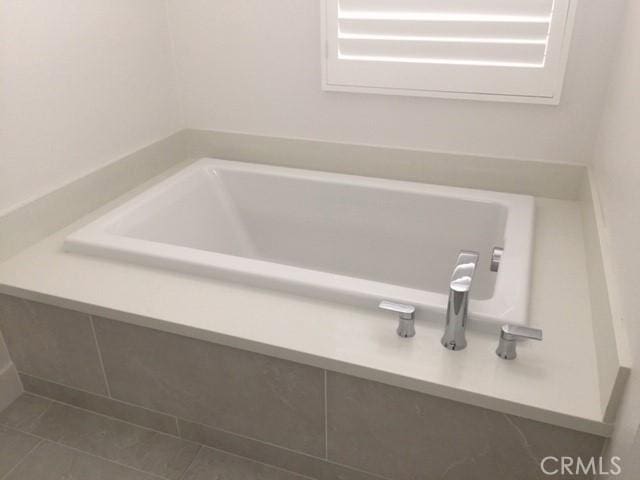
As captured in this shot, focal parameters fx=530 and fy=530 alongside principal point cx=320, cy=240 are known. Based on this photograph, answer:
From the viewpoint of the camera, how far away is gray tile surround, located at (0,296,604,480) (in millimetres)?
1195

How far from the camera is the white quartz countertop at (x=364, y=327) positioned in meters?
1.13

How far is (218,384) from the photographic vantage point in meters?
1.41

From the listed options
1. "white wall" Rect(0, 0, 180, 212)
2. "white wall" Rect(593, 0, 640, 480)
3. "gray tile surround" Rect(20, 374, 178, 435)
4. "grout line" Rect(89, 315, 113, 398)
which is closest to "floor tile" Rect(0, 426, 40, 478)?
"gray tile surround" Rect(20, 374, 178, 435)

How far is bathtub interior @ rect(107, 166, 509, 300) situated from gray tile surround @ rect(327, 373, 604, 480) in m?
0.68

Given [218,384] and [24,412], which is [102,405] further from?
[218,384]

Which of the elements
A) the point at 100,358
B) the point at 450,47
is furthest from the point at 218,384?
the point at 450,47

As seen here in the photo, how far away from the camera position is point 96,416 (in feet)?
5.54

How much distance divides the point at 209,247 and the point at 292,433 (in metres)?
A: 0.91

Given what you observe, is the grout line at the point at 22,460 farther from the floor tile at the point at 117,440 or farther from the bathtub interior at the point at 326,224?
the bathtub interior at the point at 326,224

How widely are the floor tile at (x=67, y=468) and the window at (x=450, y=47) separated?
4.87ft

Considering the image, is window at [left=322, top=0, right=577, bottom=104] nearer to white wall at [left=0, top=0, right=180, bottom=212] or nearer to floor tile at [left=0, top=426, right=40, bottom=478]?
white wall at [left=0, top=0, right=180, bottom=212]

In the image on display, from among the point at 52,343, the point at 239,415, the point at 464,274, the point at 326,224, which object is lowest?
the point at 239,415

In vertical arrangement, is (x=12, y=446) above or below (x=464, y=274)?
below

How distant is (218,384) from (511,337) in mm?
753
